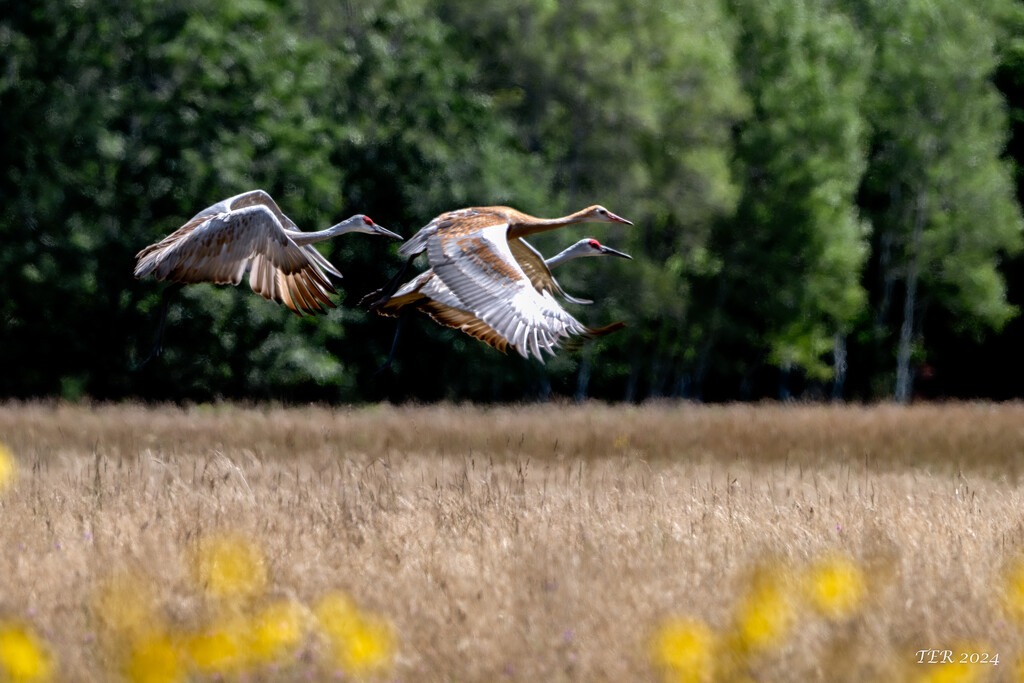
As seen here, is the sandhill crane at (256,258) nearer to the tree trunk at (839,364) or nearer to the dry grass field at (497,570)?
the dry grass field at (497,570)

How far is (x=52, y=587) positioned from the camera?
19.1 feet

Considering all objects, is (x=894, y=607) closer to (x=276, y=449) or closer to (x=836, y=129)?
(x=276, y=449)

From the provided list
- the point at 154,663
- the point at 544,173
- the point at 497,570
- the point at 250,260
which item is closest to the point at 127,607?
the point at 154,663

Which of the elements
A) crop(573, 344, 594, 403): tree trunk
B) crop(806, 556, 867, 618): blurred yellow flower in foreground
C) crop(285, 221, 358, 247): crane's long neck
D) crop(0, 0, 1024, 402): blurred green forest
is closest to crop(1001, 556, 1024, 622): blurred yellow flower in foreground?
crop(806, 556, 867, 618): blurred yellow flower in foreground

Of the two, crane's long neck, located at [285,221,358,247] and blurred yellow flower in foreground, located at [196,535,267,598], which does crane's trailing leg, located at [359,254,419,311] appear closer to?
crane's long neck, located at [285,221,358,247]

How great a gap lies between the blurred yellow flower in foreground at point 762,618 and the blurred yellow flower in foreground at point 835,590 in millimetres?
128

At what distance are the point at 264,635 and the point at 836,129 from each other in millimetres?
32073

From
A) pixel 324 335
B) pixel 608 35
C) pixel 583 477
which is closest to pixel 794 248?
pixel 608 35

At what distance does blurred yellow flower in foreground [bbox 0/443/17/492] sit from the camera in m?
8.55

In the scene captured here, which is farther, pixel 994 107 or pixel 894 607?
pixel 994 107

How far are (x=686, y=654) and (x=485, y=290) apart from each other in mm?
3469

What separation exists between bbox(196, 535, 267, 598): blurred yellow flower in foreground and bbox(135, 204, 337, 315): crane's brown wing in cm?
238

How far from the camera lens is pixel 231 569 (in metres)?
5.50

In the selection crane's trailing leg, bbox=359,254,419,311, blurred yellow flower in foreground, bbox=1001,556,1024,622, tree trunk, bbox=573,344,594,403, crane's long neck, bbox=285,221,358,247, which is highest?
crane's long neck, bbox=285,221,358,247
